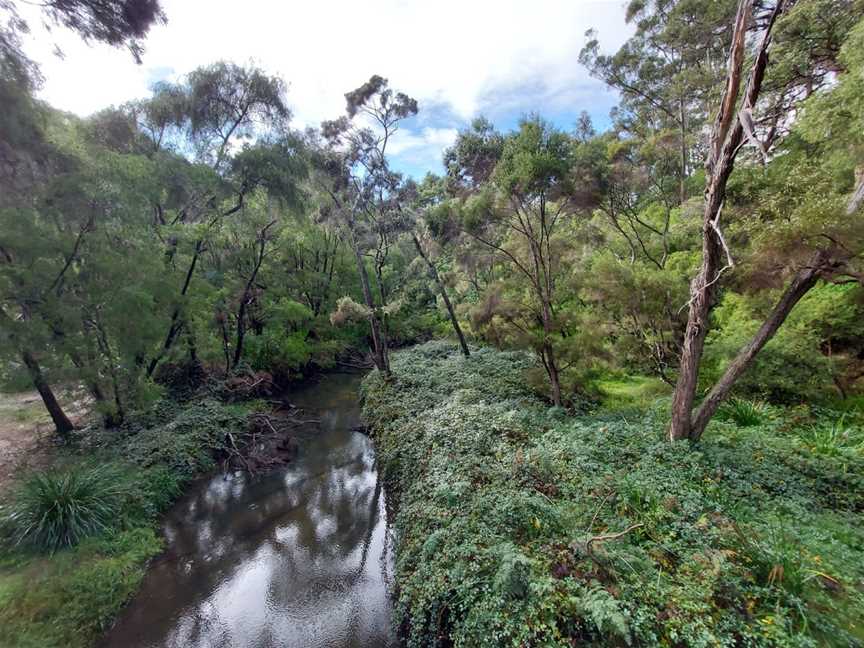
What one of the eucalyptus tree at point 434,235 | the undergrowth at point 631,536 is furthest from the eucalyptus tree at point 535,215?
the undergrowth at point 631,536

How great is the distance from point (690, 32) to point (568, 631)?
15.4m

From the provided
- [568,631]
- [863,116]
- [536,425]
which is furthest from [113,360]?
[863,116]

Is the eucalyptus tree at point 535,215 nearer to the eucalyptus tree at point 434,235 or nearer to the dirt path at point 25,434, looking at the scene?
the eucalyptus tree at point 434,235

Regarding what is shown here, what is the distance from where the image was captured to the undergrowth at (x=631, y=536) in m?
3.18

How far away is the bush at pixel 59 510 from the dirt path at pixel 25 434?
4.57 ft

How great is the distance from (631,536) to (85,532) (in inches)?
339

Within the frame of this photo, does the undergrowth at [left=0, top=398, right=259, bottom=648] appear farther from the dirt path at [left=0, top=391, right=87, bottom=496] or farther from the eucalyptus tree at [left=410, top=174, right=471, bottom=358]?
the eucalyptus tree at [left=410, top=174, right=471, bottom=358]

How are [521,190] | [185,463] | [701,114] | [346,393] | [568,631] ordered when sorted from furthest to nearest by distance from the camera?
[346,393] < [701,114] < [185,463] < [521,190] < [568,631]

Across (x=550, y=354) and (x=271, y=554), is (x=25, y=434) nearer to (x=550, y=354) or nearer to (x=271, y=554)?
(x=271, y=554)

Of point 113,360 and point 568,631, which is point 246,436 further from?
point 568,631

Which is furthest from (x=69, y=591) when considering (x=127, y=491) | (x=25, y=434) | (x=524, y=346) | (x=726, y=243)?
(x=726, y=243)

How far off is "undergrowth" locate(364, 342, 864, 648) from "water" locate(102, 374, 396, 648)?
99 cm

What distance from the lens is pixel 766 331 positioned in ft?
17.4

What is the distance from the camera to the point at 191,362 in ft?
44.9
